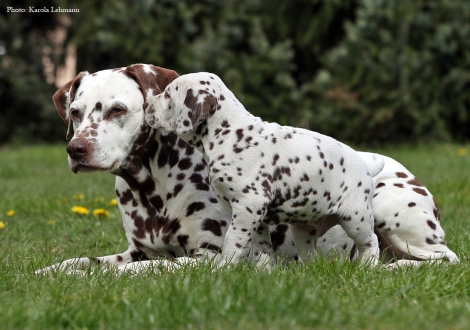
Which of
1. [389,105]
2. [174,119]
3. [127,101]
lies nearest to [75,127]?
[127,101]

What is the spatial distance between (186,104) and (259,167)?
0.59 meters

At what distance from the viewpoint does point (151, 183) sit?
4.82 m

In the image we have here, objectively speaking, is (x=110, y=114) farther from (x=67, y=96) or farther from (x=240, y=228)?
(x=240, y=228)

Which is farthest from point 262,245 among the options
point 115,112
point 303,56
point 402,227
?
point 303,56

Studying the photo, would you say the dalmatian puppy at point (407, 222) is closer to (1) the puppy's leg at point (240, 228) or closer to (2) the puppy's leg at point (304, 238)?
(2) the puppy's leg at point (304, 238)

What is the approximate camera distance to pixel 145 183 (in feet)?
15.8

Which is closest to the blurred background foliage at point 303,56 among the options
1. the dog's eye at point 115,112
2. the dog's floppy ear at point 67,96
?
the dog's floppy ear at point 67,96

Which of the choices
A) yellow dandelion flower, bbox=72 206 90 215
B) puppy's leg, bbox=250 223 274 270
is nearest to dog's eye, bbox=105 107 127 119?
A: puppy's leg, bbox=250 223 274 270

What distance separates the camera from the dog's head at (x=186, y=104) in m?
4.25

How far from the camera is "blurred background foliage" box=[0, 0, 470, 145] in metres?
13.5

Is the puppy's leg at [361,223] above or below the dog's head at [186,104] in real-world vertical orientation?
below

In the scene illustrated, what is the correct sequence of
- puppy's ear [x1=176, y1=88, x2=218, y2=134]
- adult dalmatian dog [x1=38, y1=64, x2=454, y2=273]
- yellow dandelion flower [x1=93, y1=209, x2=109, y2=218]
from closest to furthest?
puppy's ear [x1=176, y1=88, x2=218, y2=134] < adult dalmatian dog [x1=38, y1=64, x2=454, y2=273] < yellow dandelion flower [x1=93, y1=209, x2=109, y2=218]

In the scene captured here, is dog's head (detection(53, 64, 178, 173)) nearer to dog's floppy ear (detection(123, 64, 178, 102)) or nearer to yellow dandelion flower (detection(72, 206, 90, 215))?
dog's floppy ear (detection(123, 64, 178, 102))

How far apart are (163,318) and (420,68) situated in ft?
37.1
